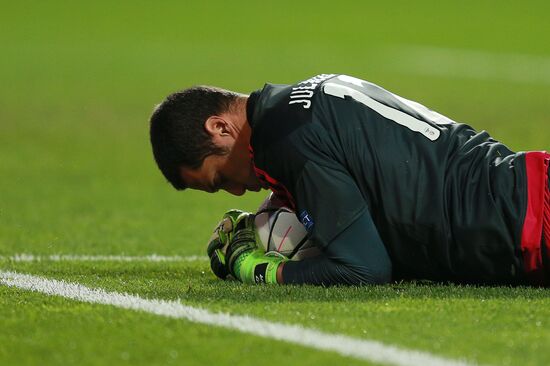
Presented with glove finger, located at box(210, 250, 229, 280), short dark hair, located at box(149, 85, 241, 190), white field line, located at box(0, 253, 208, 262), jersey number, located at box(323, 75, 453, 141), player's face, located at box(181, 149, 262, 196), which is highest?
jersey number, located at box(323, 75, 453, 141)

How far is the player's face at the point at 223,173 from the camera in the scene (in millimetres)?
5781

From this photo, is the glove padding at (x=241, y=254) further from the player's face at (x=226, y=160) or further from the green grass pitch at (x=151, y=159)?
the player's face at (x=226, y=160)

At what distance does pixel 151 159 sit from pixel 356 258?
10.4 metres

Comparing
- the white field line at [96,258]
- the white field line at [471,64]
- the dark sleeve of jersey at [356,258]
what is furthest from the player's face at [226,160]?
the white field line at [471,64]

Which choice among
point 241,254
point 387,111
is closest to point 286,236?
point 241,254

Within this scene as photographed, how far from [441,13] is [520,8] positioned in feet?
9.66

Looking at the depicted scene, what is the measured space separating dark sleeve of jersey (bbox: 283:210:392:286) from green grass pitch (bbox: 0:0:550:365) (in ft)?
0.26

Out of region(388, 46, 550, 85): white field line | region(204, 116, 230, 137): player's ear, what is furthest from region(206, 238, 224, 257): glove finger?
region(388, 46, 550, 85): white field line

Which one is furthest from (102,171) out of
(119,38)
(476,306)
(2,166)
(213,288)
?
(119,38)

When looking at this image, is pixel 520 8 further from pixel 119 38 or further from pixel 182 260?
pixel 182 260

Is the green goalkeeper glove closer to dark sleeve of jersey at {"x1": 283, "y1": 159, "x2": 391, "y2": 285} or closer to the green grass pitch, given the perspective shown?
the green grass pitch

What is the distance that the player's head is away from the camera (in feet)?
18.8

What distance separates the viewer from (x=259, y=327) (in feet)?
14.9

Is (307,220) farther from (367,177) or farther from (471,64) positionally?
(471,64)
